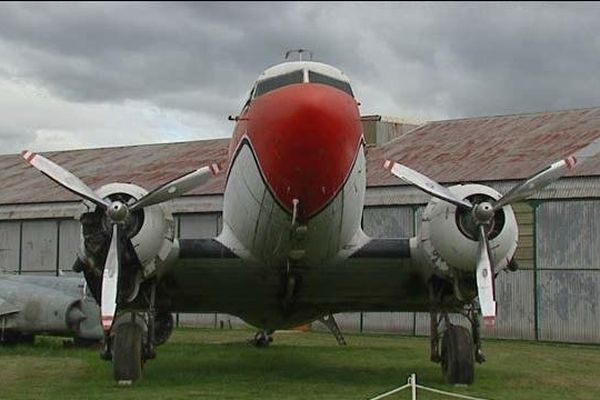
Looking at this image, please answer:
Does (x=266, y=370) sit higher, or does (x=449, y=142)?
(x=449, y=142)

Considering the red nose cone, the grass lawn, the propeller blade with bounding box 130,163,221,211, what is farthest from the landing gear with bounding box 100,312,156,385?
the red nose cone

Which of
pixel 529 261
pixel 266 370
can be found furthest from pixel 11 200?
pixel 266 370

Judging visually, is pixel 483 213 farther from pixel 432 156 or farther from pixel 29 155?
pixel 432 156

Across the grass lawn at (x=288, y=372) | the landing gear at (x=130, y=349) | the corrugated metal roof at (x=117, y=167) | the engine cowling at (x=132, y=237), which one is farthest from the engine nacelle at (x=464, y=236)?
the corrugated metal roof at (x=117, y=167)

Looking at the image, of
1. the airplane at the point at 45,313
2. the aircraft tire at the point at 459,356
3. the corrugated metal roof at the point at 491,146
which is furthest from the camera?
the corrugated metal roof at the point at 491,146

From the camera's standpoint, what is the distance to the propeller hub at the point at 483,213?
43.2 ft

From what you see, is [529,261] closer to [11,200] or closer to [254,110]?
[254,110]

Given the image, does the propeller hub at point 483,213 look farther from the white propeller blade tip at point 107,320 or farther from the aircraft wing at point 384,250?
the white propeller blade tip at point 107,320

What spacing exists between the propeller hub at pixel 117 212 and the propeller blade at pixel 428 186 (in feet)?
12.6

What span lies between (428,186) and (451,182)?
701 inches

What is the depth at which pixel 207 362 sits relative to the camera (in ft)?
63.6

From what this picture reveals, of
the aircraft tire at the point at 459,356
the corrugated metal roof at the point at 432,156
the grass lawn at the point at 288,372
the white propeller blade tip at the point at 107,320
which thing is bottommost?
the grass lawn at the point at 288,372

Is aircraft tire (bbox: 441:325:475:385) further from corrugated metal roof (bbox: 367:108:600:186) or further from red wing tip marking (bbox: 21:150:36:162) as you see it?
corrugated metal roof (bbox: 367:108:600:186)

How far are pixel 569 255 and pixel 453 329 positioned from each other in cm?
1527
